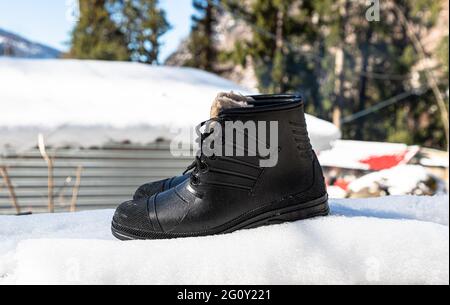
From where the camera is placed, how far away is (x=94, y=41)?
20.1 meters

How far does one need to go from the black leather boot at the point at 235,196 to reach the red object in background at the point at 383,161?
34.2 feet

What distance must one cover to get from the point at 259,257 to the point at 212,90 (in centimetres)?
542

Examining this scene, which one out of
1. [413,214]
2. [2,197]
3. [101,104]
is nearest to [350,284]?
[413,214]

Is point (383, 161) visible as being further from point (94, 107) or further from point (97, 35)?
point (97, 35)

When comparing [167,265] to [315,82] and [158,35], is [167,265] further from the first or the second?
[158,35]

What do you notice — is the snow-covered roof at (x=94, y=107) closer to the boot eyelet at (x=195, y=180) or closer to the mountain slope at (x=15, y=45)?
the boot eyelet at (x=195, y=180)

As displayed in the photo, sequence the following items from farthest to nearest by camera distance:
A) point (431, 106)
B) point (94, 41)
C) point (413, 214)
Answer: point (94, 41) → point (431, 106) → point (413, 214)

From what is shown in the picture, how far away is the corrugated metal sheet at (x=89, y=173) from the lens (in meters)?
5.30

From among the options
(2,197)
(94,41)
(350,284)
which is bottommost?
(2,197)

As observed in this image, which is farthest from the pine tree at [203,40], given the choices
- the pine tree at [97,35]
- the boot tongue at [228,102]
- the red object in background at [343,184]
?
the boot tongue at [228,102]

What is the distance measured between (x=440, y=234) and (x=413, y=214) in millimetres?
428

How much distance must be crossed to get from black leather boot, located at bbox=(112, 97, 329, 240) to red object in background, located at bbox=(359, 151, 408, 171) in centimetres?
1042

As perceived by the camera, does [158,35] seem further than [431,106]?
Yes

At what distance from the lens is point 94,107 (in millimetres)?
4871
